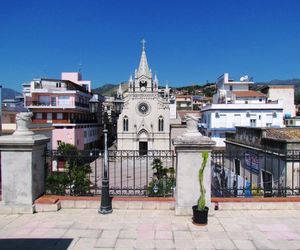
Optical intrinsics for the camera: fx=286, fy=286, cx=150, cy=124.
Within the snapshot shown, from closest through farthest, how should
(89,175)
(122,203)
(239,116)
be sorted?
(122,203)
(89,175)
(239,116)

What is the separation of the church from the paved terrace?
45035mm

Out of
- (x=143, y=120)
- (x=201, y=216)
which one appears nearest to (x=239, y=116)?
(x=143, y=120)

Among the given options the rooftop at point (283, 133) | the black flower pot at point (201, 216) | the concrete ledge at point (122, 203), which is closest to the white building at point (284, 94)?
the rooftop at point (283, 133)

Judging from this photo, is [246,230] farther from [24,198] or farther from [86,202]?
[24,198]

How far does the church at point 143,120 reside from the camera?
5259 centimetres

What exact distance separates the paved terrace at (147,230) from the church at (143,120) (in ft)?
148

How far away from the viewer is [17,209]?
735 centimetres

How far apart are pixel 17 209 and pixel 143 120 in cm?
4564

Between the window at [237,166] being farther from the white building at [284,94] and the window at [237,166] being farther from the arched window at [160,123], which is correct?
the white building at [284,94]

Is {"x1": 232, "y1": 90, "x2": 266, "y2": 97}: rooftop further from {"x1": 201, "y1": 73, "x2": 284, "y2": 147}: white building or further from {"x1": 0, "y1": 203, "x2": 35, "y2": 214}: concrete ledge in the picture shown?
{"x1": 0, "y1": 203, "x2": 35, "y2": 214}: concrete ledge

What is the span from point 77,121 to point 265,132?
103 ft

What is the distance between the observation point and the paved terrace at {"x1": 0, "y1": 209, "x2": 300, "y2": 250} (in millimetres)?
5676

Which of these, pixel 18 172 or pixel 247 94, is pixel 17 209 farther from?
pixel 247 94

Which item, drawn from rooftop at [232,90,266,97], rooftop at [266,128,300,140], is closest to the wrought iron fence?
rooftop at [266,128,300,140]
